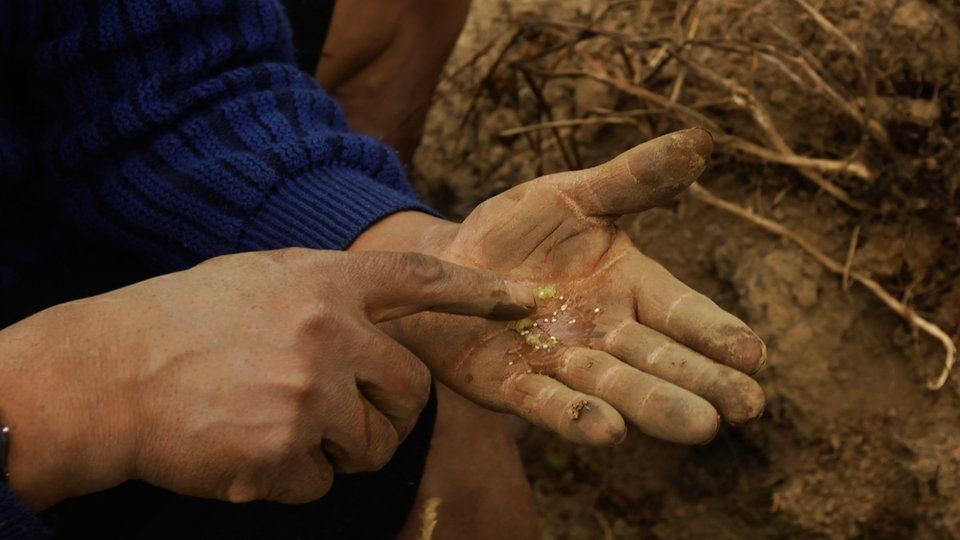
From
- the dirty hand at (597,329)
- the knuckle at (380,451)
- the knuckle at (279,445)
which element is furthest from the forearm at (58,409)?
the dirty hand at (597,329)

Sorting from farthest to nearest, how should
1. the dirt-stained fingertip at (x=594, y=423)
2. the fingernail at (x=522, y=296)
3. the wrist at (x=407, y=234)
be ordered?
1. the wrist at (x=407, y=234)
2. the fingernail at (x=522, y=296)
3. the dirt-stained fingertip at (x=594, y=423)

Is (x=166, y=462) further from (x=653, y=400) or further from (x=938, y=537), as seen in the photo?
(x=938, y=537)

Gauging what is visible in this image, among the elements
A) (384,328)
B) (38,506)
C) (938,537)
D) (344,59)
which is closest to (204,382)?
(38,506)

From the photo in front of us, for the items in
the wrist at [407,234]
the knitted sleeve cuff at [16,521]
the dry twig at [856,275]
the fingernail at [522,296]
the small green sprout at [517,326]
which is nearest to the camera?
the knitted sleeve cuff at [16,521]

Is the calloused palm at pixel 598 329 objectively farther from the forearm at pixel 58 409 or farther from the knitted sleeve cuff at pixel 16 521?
the knitted sleeve cuff at pixel 16 521

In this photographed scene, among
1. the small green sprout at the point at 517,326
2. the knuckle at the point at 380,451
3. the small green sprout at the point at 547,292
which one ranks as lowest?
the knuckle at the point at 380,451

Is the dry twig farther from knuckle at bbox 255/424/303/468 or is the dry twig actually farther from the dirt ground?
knuckle at bbox 255/424/303/468

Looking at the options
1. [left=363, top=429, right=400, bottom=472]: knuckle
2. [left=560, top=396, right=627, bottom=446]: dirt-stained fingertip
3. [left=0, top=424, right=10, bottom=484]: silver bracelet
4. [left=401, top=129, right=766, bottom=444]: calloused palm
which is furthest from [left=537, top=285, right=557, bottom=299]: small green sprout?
[left=0, top=424, right=10, bottom=484]: silver bracelet
